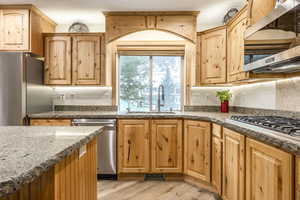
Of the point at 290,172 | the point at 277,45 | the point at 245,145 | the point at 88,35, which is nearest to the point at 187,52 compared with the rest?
the point at 88,35

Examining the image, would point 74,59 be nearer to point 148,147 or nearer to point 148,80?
point 148,80

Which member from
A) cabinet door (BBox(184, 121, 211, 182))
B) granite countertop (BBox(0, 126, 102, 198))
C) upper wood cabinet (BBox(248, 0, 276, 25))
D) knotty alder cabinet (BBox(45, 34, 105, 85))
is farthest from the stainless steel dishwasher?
upper wood cabinet (BBox(248, 0, 276, 25))

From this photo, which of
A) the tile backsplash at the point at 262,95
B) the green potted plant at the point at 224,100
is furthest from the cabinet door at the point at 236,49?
the green potted plant at the point at 224,100

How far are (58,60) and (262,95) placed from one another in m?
→ 2.93

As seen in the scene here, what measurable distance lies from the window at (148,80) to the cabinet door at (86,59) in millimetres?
569

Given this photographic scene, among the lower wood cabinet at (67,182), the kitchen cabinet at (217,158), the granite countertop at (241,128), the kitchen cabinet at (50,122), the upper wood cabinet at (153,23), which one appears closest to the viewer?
the lower wood cabinet at (67,182)

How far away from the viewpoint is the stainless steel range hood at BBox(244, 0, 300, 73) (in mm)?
1729

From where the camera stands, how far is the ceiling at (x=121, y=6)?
3340 mm

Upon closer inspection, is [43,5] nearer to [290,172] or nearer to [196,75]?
[196,75]

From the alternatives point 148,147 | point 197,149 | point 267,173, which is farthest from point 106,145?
point 267,173

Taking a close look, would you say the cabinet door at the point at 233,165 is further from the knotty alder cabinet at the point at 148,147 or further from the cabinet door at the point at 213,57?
the cabinet door at the point at 213,57

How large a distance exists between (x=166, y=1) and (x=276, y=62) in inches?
74.3

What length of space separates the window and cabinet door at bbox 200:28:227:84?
0.61 metres

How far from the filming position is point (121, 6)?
11.4ft
